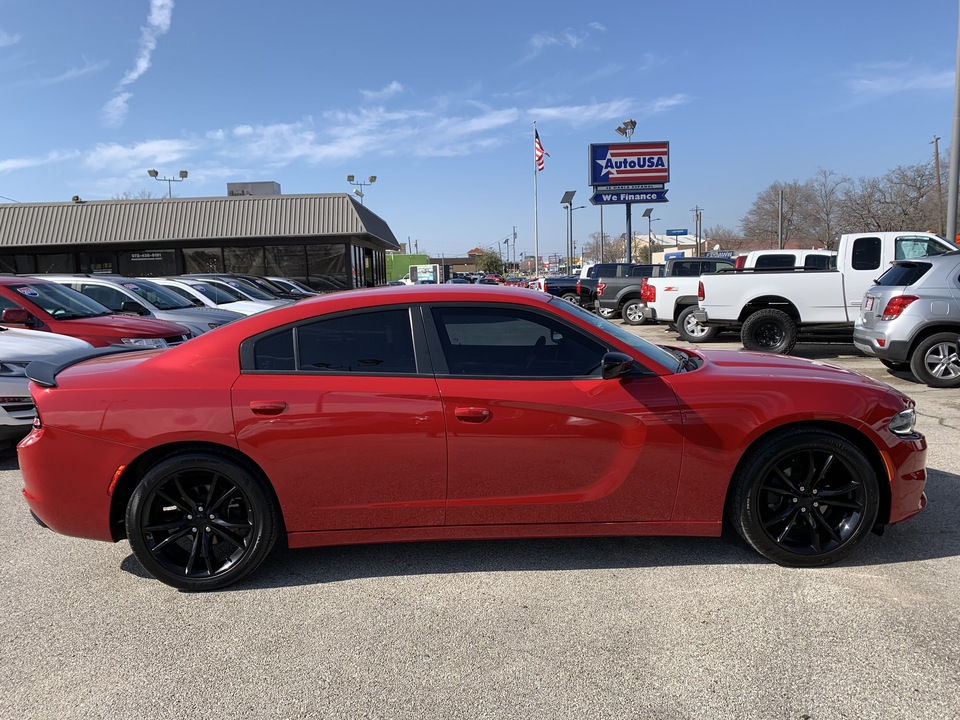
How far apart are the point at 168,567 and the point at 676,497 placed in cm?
261

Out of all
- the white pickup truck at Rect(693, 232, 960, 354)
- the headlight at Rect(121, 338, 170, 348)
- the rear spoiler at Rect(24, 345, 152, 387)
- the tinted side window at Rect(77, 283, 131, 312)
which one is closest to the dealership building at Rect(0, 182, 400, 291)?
the tinted side window at Rect(77, 283, 131, 312)

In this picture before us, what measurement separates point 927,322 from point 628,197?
22.9m

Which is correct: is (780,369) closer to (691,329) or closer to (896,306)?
(896,306)

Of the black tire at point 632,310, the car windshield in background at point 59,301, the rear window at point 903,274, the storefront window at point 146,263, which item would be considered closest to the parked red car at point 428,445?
the car windshield in background at point 59,301

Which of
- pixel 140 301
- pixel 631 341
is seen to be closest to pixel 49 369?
pixel 631 341

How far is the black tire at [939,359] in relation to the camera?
8266 millimetres

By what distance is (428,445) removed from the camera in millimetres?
3338

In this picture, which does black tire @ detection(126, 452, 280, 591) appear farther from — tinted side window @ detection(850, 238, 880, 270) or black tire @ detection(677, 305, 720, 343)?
black tire @ detection(677, 305, 720, 343)

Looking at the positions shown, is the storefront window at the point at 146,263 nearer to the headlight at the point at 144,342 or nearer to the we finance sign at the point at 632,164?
the we finance sign at the point at 632,164

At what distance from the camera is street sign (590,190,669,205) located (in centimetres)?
2998

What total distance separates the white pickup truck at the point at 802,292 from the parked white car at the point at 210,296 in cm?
847

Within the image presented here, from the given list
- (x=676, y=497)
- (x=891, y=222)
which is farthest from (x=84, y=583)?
(x=891, y=222)

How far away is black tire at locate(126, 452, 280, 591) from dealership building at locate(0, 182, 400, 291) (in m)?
24.8

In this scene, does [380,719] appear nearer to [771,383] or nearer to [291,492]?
[291,492]
